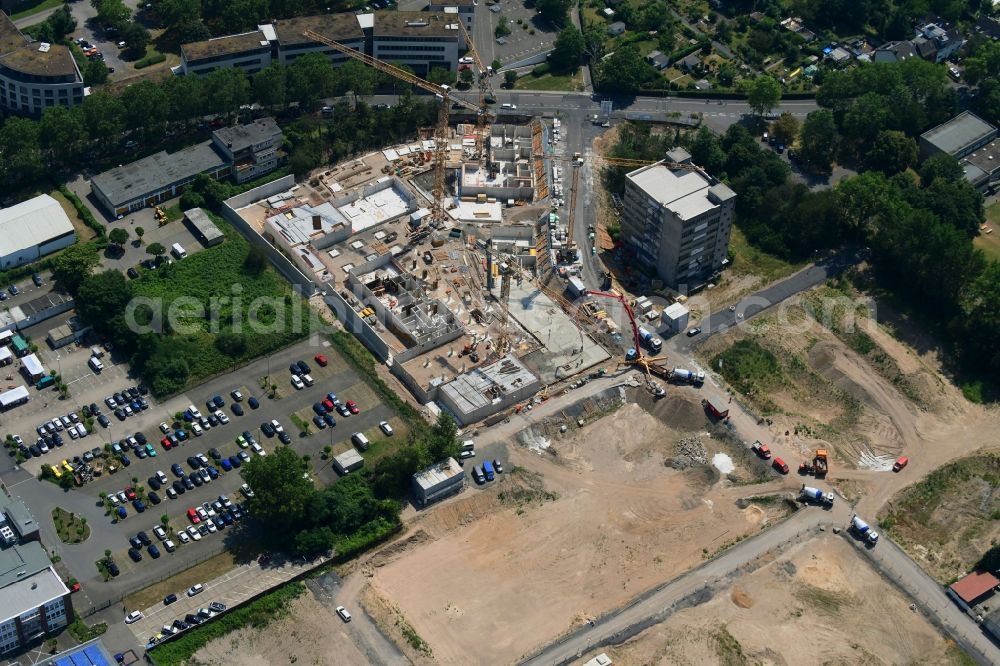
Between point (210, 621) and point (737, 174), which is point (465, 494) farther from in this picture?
point (737, 174)

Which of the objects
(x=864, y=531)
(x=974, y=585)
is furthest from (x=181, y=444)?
(x=974, y=585)

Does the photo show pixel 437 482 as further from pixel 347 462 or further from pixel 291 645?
pixel 291 645

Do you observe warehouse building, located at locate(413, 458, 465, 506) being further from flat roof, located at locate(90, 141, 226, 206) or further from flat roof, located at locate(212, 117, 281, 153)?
flat roof, located at locate(212, 117, 281, 153)

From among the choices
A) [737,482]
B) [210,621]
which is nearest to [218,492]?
[210,621]

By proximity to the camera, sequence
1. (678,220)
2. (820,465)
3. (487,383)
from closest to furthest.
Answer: (820,465), (487,383), (678,220)

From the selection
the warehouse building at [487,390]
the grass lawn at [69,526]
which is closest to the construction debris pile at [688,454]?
the warehouse building at [487,390]

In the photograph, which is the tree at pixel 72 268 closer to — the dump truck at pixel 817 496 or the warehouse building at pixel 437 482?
the warehouse building at pixel 437 482
